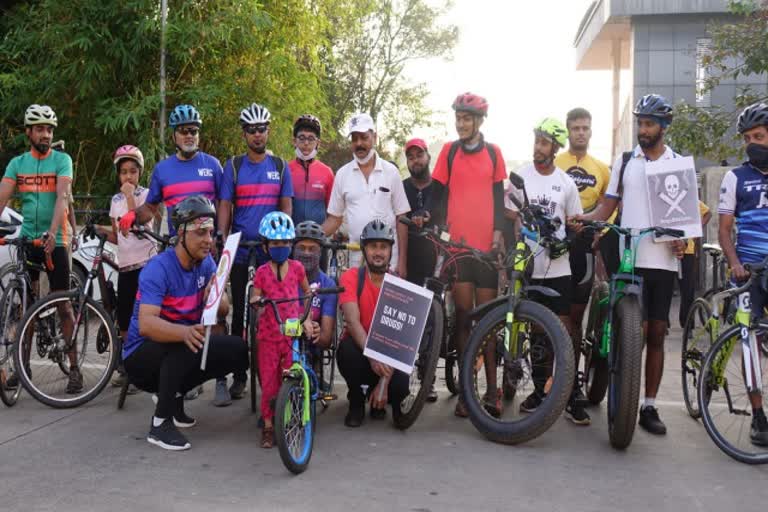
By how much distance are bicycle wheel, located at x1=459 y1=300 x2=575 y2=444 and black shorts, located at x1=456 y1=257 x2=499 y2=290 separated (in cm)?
64

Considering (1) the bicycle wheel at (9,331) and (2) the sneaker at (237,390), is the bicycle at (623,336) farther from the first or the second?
(1) the bicycle wheel at (9,331)

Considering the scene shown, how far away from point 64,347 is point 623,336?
3.99 m

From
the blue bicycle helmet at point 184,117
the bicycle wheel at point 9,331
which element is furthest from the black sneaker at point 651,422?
the bicycle wheel at point 9,331

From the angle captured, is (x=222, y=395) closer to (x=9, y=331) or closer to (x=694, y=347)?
(x=9, y=331)

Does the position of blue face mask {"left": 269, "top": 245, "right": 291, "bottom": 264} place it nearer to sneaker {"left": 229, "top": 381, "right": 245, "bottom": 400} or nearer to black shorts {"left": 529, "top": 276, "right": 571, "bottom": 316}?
sneaker {"left": 229, "top": 381, "right": 245, "bottom": 400}

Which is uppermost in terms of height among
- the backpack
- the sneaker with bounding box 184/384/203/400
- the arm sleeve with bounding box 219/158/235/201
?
the backpack

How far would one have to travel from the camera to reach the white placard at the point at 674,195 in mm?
5633

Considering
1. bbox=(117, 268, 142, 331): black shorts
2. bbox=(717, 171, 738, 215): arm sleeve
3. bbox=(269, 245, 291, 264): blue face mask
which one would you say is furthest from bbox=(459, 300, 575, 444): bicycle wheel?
bbox=(117, 268, 142, 331): black shorts

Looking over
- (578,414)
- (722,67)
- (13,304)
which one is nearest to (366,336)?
(578,414)

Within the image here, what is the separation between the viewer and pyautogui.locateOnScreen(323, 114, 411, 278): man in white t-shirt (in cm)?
662

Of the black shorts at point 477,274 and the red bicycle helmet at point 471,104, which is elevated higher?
the red bicycle helmet at point 471,104

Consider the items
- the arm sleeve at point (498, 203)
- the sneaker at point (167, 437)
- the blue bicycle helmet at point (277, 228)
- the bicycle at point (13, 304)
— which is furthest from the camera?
the bicycle at point (13, 304)

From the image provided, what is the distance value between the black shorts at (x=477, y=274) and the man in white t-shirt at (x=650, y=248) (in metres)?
0.79

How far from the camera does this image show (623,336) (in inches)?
205
